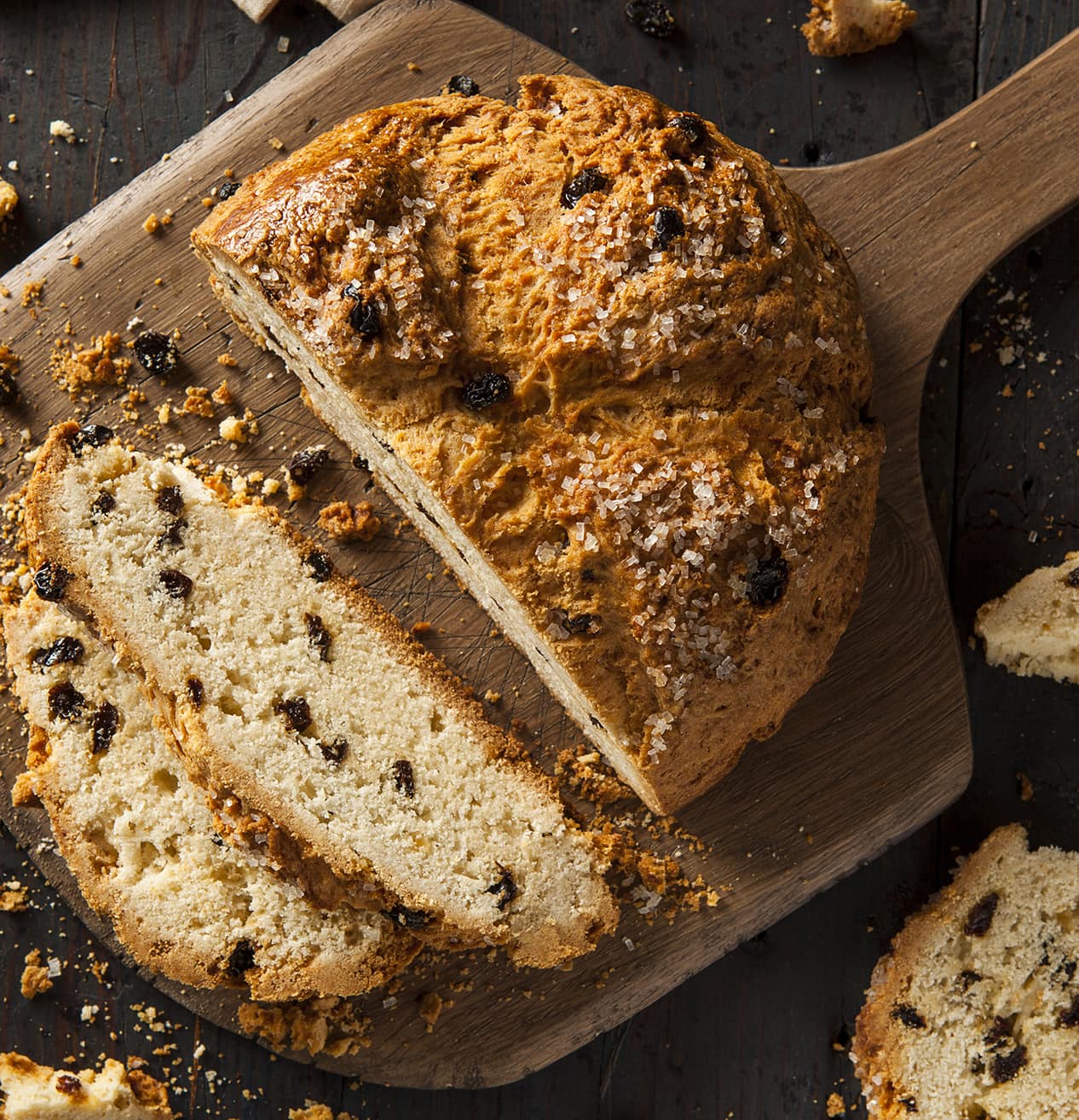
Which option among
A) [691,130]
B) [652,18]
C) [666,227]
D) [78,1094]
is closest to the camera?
[666,227]

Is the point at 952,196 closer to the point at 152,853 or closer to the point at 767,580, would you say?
the point at 767,580

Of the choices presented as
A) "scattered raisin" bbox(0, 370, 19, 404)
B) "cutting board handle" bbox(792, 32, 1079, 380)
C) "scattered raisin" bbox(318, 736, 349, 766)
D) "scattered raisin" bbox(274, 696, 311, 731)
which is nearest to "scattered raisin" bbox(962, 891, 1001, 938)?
"cutting board handle" bbox(792, 32, 1079, 380)

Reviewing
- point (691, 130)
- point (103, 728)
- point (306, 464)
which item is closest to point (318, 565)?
point (306, 464)

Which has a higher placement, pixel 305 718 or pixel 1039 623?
pixel 305 718

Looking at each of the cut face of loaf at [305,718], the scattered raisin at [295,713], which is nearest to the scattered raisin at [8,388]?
the cut face of loaf at [305,718]

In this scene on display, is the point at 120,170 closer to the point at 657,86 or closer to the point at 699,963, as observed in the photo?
the point at 657,86

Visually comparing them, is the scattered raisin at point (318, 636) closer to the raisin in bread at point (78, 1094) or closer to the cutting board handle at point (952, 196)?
the raisin in bread at point (78, 1094)

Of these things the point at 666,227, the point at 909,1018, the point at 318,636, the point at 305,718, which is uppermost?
the point at 666,227

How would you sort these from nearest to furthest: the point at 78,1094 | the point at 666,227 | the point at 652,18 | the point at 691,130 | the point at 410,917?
the point at 666,227
the point at 691,130
the point at 410,917
the point at 78,1094
the point at 652,18

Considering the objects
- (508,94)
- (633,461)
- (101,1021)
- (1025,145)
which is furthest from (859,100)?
(101,1021)

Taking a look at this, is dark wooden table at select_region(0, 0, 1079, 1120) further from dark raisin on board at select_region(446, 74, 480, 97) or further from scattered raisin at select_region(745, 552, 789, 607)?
scattered raisin at select_region(745, 552, 789, 607)
